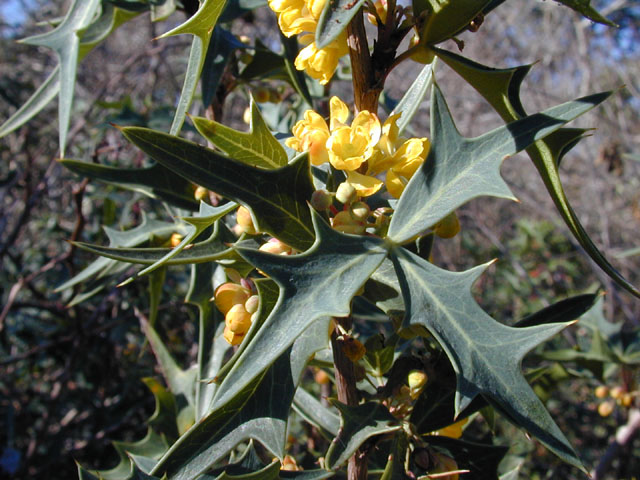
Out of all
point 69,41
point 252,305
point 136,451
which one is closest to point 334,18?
point 252,305

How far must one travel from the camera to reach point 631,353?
188cm

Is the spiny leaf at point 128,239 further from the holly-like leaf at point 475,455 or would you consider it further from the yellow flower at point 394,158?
the holly-like leaf at point 475,455

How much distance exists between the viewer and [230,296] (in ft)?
3.11

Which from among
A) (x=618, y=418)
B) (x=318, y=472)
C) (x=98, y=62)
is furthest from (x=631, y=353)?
(x=98, y=62)

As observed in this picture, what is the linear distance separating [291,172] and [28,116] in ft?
2.66

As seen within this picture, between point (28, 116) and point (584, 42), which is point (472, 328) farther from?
point (584, 42)

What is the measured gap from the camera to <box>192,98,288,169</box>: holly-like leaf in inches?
31.5

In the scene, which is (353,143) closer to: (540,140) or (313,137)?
(313,137)

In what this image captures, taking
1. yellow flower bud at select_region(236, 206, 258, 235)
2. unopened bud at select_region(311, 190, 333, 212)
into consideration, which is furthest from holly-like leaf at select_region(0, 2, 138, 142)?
unopened bud at select_region(311, 190, 333, 212)

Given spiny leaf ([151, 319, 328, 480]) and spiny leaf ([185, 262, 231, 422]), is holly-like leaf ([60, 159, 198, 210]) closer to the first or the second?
spiny leaf ([185, 262, 231, 422])

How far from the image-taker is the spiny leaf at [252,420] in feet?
2.54

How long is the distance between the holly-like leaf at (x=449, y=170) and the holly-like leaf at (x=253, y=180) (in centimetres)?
15

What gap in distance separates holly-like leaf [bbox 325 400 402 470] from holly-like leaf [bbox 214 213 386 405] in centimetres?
23

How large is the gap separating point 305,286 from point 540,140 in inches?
18.2
